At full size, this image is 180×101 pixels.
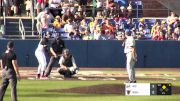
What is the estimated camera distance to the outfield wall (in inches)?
1340

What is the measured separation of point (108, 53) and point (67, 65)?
8469 millimetres

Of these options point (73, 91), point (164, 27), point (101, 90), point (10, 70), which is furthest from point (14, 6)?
point (10, 70)

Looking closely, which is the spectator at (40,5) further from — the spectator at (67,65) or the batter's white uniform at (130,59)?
the batter's white uniform at (130,59)

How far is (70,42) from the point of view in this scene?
34281 millimetres

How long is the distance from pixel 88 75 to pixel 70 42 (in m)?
6.36

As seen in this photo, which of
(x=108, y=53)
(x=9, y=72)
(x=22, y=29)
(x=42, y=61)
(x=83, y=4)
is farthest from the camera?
(x=83, y=4)

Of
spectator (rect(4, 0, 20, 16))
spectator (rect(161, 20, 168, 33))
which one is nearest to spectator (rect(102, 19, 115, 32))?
spectator (rect(161, 20, 168, 33))

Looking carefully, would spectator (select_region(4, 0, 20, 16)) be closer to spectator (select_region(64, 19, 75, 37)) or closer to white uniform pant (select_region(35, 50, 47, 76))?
spectator (select_region(64, 19, 75, 37))

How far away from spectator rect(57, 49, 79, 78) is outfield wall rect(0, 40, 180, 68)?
305 inches

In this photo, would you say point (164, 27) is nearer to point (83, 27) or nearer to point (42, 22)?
point (83, 27)

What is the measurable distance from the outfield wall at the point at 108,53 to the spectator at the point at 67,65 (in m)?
7.76

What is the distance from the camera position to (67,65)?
2636 cm

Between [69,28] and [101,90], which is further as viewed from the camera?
[69,28]

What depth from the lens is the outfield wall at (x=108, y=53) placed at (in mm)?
34031
